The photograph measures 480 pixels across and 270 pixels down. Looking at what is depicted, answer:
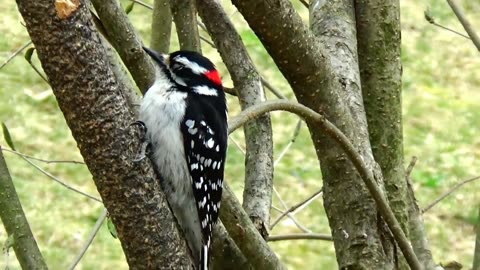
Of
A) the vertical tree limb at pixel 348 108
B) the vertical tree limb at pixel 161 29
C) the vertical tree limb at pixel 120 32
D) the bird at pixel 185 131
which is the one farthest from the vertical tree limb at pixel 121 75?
the vertical tree limb at pixel 161 29

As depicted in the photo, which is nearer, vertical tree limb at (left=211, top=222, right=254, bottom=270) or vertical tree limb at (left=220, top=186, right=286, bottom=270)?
vertical tree limb at (left=220, top=186, right=286, bottom=270)

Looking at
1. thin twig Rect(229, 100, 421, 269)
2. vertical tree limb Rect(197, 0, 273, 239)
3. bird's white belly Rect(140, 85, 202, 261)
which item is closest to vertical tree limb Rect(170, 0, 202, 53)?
vertical tree limb Rect(197, 0, 273, 239)

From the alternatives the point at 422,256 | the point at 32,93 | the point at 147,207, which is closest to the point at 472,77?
the point at 32,93

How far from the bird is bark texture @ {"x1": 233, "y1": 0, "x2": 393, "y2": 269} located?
12.6 inches

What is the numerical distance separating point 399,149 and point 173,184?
84cm

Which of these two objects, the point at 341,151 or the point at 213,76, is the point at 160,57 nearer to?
the point at 213,76

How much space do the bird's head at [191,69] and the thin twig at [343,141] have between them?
0.55 m

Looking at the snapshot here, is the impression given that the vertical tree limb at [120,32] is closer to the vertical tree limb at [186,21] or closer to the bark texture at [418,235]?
the vertical tree limb at [186,21]

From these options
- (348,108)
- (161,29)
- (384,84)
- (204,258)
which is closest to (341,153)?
(348,108)

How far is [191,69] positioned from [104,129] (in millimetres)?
1117

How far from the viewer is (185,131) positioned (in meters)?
2.92

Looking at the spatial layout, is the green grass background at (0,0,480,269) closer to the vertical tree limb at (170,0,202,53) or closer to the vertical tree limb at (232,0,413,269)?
the vertical tree limb at (170,0,202,53)

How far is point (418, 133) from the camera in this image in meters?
7.65

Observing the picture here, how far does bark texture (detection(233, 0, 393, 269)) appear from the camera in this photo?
8.48 ft
